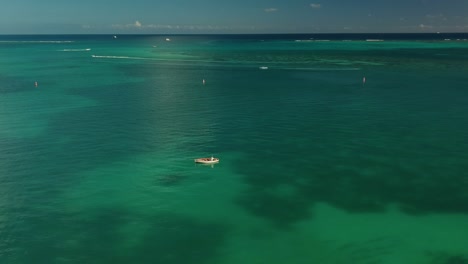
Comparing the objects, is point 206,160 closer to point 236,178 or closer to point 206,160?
point 206,160

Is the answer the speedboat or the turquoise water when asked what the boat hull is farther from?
the turquoise water

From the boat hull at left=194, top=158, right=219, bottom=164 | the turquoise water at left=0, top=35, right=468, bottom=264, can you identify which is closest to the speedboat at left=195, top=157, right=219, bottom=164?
the boat hull at left=194, top=158, right=219, bottom=164

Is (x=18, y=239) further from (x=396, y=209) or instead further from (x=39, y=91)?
(x=39, y=91)

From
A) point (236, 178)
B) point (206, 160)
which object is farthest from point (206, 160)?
point (236, 178)

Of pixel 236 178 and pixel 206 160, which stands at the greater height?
pixel 206 160

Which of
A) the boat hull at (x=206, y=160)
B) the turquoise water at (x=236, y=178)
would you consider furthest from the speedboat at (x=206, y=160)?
the turquoise water at (x=236, y=178)

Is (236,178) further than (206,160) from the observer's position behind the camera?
No

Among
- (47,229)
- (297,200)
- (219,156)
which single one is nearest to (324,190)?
(297,200)

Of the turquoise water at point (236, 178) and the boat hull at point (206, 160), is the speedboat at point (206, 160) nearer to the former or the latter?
the boat hull at point (206, 160)
